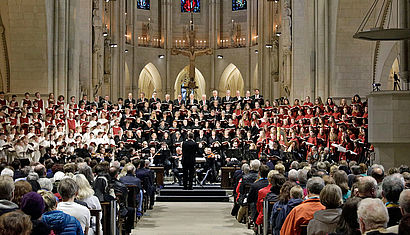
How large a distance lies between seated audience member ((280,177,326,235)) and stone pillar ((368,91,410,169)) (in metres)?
6.78

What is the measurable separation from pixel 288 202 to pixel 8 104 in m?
13.1

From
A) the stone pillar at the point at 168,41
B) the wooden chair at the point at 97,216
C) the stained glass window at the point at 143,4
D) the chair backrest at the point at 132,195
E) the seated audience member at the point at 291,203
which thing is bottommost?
the chair backrest at the point at 132,195

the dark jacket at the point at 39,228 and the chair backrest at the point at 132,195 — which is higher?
the dark jacket at the point at 39,228

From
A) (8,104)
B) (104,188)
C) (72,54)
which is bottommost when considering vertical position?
(104,188)

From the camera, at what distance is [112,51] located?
32.4m

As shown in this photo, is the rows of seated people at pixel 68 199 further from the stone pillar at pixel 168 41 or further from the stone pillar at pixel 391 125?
the stone pillar at pixel 168 41

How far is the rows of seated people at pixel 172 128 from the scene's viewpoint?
54.6 feet

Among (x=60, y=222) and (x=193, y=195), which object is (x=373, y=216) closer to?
(x=60, y=222)

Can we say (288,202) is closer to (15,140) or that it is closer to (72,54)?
(15,140)

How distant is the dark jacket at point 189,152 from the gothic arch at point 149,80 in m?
22.7

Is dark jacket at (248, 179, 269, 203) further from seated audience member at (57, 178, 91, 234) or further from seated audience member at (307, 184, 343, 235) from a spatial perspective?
seated audience member at (307, 184, 343, 235)

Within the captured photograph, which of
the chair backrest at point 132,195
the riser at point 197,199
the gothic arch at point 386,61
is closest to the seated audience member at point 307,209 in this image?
the chair backrest at point 132,195

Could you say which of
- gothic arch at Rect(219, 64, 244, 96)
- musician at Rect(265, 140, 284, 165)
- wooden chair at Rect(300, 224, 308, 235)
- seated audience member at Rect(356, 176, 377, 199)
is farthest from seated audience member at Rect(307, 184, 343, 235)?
gothic arch at Rect(219, 64, 244, 96)

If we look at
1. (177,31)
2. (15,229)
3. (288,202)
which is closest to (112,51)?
(177,31)
